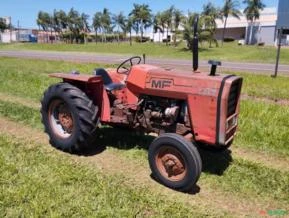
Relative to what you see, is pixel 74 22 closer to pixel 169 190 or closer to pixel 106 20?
pixel 106 20

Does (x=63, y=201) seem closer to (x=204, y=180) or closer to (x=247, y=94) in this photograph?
(x=204, y=180)

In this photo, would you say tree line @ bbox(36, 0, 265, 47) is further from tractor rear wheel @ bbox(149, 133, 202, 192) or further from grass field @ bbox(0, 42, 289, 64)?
tractor rear wheel @ bbox(149, 133, 202, 192)

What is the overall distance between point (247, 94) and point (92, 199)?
24.6 ft

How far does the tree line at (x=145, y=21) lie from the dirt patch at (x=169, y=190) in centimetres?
3156

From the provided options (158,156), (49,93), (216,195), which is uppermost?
(49,93)

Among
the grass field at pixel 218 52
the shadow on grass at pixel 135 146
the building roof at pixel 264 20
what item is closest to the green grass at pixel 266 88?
the shadow on grass at pixel 135 146

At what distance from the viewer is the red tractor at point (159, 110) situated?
14.8 ft

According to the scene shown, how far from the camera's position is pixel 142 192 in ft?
14.6

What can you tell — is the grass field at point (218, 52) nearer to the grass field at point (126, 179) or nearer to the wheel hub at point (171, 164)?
the grass field at point (126, 179)

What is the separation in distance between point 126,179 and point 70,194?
2.71 ft

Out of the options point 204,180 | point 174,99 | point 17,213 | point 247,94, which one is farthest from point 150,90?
point 247,94

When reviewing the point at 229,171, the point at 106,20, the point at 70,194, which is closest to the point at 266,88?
the point at 229,171

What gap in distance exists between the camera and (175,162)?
15.1 feet

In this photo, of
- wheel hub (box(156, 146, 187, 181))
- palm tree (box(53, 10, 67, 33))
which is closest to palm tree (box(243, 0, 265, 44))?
palm tree (box(53, 10, 67, 33))
